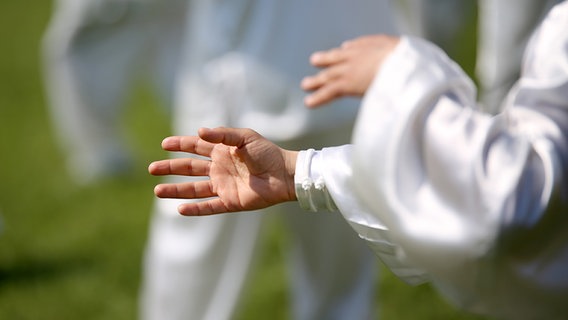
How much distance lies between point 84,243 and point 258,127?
1.72 m

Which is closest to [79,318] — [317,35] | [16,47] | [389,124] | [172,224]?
[172,224]

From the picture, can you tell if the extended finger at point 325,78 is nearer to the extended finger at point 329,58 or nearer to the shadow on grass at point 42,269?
the extended finger at point 329,58

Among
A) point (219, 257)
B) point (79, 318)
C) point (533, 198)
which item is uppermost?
point (533, 198)

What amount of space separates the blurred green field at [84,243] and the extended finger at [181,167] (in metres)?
1.12

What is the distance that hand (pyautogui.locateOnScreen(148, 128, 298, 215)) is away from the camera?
157cm

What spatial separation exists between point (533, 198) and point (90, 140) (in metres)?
3.67

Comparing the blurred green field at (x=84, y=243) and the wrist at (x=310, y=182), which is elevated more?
the wrist at (x=310, y=182)

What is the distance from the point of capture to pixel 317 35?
2312 millimetres

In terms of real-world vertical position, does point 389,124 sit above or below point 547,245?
above

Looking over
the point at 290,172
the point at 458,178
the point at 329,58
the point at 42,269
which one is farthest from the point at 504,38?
the point at 42,269

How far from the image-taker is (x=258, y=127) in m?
2.36


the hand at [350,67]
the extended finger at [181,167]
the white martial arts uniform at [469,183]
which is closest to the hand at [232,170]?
the extended finger at [181,167]

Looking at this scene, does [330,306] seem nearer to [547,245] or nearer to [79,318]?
[79,318]

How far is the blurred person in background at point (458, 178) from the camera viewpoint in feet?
4.30
